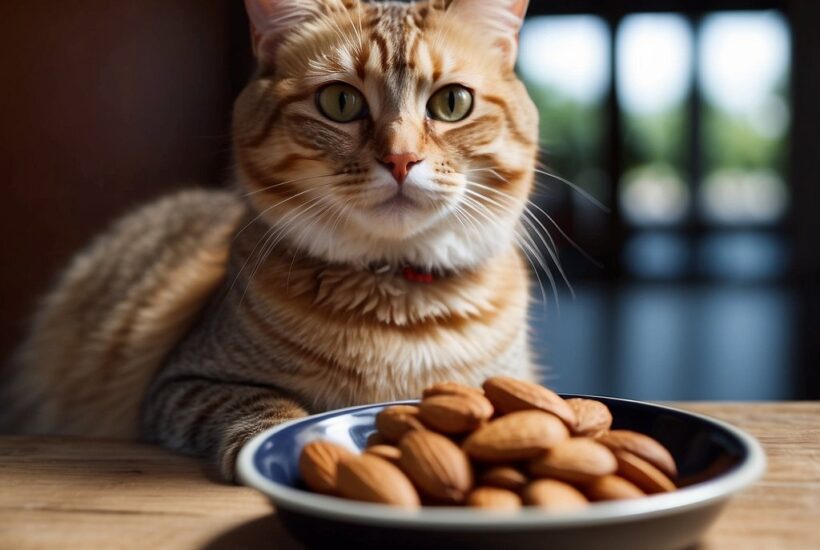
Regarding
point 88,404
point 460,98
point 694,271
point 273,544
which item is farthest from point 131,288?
point 694,271

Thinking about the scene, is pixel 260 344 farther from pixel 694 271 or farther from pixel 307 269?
pixel 694 271

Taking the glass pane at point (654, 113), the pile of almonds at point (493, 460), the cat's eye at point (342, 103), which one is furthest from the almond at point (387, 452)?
the glass pane at point (654, 113)

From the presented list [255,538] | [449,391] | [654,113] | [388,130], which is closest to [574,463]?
[449,391]

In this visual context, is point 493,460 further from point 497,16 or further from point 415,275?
point 497,16

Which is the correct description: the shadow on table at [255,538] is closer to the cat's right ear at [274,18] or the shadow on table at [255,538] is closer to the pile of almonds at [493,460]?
the pile of almonds at [493,460]

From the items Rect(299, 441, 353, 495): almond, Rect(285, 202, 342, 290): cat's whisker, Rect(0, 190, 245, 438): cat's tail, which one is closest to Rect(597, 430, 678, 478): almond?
Rect(299, 441, 353, 495): almond

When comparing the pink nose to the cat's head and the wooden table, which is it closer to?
the cat's head
